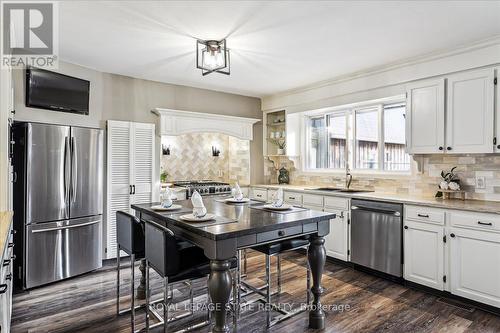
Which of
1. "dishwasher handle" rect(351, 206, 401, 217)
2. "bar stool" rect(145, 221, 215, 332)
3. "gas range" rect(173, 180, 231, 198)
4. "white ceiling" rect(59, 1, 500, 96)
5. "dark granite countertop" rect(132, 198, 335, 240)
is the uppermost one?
"white ceiling" rect(59, 1, 500, 96)

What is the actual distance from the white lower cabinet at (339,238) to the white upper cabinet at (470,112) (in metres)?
1.44

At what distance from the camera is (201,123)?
191 inches

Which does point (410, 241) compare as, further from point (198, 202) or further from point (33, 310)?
point (33, 310)

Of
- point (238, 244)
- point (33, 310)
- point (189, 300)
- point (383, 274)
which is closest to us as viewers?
point (238, 244)

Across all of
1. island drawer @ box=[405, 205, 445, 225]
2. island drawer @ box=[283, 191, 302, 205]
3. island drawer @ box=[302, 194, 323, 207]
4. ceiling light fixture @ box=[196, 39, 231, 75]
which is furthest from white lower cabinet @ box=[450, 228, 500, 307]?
ceiling light fixture @ box=[196, 39, 231, 75]

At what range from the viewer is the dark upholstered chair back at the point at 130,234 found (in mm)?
2503

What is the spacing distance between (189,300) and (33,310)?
4.54ft

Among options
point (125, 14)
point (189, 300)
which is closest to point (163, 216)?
point (189, 300)

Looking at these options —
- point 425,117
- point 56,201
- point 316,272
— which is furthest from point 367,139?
point 56,201

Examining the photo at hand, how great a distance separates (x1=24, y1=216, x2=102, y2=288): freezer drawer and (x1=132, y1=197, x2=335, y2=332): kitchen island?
112 centimetres

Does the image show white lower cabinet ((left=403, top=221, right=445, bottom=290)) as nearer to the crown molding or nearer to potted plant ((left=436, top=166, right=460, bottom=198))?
potted plant ((left=436, top=166, right=460, bottom=198))

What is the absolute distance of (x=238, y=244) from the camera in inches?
80.7

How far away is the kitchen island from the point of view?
1.98 m

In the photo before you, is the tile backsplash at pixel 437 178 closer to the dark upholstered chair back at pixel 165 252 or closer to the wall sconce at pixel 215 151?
the wall sconce at pixel 215 151
